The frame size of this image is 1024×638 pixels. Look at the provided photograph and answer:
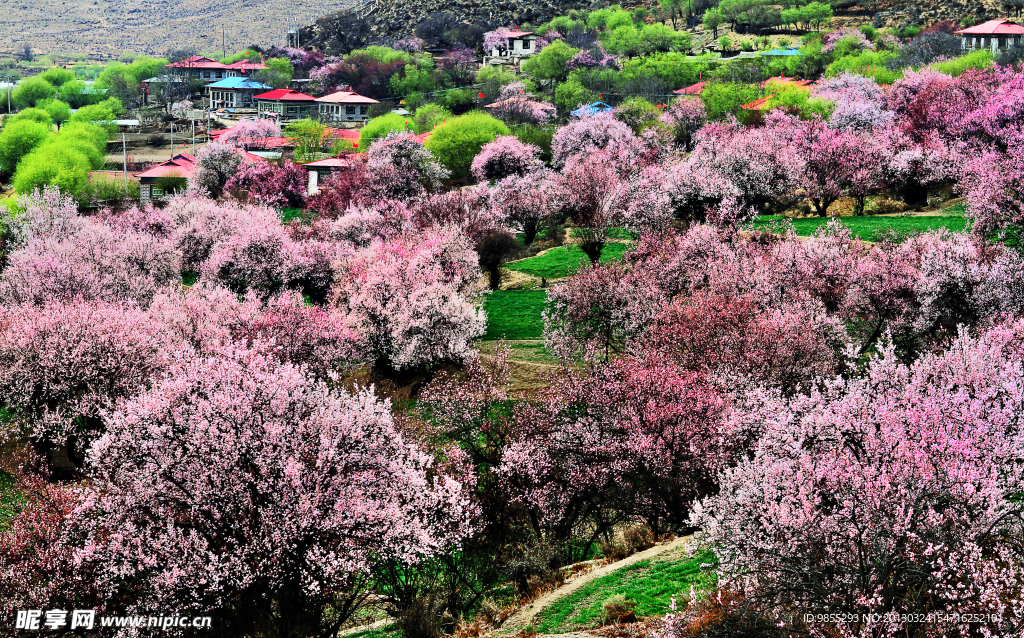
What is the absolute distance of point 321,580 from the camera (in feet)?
67.7

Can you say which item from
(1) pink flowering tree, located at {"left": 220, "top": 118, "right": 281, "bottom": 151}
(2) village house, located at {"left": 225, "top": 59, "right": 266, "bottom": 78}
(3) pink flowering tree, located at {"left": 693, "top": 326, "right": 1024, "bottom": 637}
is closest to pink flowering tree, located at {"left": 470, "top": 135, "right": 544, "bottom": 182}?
(1) pink flowering tree, located at {"left": 220, "top": 118, "right": 281, "bottom": 151}

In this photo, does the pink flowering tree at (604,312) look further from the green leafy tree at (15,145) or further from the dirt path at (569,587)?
the green leafy tree at (15,145)

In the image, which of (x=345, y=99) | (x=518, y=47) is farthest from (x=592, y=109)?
(x=518, y=47)

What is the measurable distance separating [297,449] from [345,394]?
326 cm

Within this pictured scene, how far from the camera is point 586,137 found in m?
92.1

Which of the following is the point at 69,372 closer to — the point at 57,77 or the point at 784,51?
the point at 784,51

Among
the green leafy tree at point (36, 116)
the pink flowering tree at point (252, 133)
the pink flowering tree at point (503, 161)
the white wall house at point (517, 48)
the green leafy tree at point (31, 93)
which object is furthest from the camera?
the green leafy tree at point (31, 93)

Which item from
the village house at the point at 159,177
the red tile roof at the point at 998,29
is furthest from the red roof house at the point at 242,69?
the red tile roof at the point at 998,29

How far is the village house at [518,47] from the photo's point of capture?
165500 millimetres

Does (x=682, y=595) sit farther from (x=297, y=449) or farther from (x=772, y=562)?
(x=297, y=449)

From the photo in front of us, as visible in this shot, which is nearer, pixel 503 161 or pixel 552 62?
pixel 503 161

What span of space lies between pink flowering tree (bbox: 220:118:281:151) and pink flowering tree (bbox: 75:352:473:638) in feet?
329

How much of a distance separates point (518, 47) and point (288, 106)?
1743 inches

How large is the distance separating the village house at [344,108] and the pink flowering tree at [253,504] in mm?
122408
